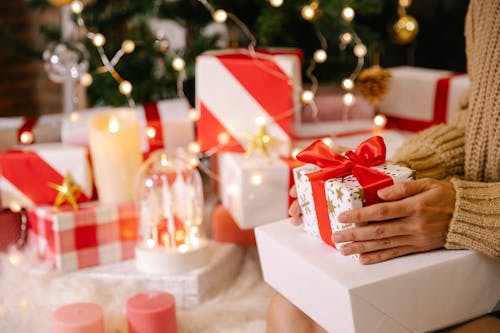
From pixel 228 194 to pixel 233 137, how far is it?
143 millimetres

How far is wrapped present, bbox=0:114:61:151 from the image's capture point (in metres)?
1.58

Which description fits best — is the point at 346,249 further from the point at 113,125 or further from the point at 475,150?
the point at 113,125

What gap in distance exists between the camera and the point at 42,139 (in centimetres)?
161

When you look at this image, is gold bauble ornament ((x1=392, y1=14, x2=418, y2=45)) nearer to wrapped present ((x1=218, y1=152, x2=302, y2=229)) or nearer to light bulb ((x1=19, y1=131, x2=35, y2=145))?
wrapped present ((x1=218, y1=152, x2=302, y2=229))

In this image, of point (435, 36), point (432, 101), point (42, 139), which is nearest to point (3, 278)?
point (42, 139)

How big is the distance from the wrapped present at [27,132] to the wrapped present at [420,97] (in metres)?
0.91

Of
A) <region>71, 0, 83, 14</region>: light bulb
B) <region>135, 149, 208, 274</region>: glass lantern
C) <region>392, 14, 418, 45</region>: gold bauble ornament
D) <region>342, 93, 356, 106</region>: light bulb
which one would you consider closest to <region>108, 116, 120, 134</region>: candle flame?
<region>135, 149, 208, 274</region>: glass lantern

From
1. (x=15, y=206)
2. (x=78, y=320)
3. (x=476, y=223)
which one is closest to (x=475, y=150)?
(x=476, y=223)

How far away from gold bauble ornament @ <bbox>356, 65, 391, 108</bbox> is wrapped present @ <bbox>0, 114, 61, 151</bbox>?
81 cm

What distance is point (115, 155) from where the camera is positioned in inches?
58.2

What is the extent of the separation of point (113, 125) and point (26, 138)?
26 cm

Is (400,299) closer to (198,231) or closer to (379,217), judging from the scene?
(379,217)

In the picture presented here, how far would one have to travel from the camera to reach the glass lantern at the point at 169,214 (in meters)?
1.42

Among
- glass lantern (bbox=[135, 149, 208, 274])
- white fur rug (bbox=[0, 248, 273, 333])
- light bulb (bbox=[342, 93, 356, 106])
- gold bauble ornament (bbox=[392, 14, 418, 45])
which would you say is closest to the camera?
white fur rug (bbox=[0, 248, 273, 333])
